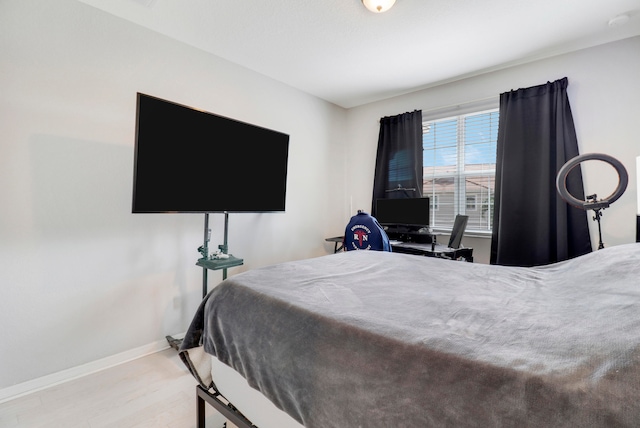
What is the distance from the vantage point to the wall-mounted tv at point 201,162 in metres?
1.93

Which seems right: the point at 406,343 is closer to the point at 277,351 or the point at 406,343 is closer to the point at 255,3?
the point at 277,351

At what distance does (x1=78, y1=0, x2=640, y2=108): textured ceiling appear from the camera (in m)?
2.08

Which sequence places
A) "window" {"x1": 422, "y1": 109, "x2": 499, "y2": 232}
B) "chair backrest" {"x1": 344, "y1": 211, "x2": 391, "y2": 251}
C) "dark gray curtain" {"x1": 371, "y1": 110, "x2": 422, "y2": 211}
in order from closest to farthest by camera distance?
"chair backrest" {"x1": 344, "y1": 211, "x2": 391, "y2": 251}
"window" {"x1": 422, "y1": 109, "x2": 499, "y2": 232}
"dark gray curtain" {"x1": 371, "y1": 110, "x2": 422, "y2": 211}

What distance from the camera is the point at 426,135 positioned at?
12.3 ft

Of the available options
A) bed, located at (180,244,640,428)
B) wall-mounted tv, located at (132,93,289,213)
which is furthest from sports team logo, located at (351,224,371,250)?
bed, located at (180,244,640,428)

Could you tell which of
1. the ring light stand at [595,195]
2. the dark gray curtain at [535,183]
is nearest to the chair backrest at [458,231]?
the dark gray curtain at [535,183]

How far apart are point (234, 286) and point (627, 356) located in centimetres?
126

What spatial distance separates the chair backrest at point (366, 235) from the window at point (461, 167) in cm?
121

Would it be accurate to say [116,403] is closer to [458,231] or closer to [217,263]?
[217,263]

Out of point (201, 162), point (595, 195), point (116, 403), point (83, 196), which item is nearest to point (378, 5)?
point (201, 162)

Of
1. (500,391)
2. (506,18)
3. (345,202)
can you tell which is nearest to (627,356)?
(500,391)

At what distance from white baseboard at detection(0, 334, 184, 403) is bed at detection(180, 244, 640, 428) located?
117 centimetres

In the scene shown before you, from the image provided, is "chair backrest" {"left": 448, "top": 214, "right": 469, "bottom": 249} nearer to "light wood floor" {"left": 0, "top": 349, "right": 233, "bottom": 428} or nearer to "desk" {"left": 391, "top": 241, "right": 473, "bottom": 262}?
"desk" {"left": 391, "top": 241, "right": 473, "bottom": 262}

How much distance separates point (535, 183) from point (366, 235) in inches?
67.4
